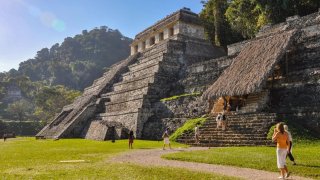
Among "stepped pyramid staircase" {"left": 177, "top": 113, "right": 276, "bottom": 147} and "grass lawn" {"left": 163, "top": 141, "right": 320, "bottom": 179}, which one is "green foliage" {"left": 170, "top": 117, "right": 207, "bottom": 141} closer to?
"stepped pyramid staircase" {"left": 177, "top": 113, "right": 276, "bottom": 147}

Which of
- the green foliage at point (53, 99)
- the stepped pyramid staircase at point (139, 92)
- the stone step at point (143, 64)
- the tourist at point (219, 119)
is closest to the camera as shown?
the tourist at point (219, 119)

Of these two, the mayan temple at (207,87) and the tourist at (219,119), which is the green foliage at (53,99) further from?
the tourist at (219,119)

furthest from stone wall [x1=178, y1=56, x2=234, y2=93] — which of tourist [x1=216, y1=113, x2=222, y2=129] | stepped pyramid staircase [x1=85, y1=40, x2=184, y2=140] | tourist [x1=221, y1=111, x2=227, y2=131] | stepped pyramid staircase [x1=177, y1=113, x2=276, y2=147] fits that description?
tourist [x1=221, y1=111, x2=227, y2=131]

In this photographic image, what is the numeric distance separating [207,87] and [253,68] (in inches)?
205

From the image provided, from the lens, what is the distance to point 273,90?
1783 cm

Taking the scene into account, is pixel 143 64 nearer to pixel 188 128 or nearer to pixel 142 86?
pixel 142 86

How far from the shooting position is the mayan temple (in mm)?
16422

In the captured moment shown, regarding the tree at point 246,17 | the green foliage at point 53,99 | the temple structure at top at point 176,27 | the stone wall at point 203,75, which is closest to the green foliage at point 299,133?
the stone wall at point 203,75

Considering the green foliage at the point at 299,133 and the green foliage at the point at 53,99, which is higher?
the green foliage at the point at 53,99

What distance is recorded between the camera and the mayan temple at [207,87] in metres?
16.4

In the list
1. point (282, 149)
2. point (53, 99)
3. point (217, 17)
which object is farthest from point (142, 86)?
point (53, 99)

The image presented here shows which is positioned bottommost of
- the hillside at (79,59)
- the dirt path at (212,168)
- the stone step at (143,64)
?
the dirt path at (212,168)

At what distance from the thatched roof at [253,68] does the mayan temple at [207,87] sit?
0.16 ft

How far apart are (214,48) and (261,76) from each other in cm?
1580
